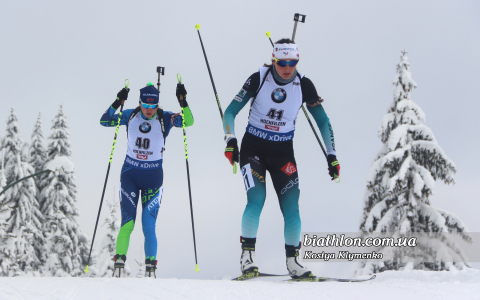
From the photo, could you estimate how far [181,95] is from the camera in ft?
25.1

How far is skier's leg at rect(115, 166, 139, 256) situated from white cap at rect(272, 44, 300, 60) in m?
3.01

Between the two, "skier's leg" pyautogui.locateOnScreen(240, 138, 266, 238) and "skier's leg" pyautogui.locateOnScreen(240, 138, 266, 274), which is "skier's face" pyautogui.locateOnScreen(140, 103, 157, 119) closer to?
"skier's leg" pyautogui.locateOnScreen(240, 138, 266, 238)

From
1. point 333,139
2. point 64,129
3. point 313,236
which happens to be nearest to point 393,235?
point 313,236

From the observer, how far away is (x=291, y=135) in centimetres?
616

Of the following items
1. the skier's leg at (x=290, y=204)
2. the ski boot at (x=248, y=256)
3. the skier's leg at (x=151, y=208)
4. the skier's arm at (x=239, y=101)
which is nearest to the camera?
the ski boot at (x=248, y=256)

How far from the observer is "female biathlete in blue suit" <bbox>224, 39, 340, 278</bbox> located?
5.81 metres

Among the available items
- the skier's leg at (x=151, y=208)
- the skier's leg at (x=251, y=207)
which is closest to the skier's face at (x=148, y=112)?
the skier's leg at (x=151, y=208)

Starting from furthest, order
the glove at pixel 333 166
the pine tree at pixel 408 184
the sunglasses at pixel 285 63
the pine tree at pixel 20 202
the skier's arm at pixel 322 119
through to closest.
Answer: the pine tree at pixel 20 202 → the pine tree at pixel 408 184 → the skier's arm at pixel 322 119 → the glove at pixel 333 166 → the sunglasses at pixel 285 63

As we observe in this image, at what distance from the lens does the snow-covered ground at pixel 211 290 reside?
4.16m

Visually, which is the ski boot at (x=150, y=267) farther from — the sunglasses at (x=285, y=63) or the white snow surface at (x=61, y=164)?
the white snow surface at (x=61, y=164)

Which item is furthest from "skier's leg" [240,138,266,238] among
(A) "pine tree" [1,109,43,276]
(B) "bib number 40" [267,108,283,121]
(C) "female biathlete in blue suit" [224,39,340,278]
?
(A) "pine tree" [1,109,43,276]

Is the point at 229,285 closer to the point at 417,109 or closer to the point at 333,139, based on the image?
the point at 333,139

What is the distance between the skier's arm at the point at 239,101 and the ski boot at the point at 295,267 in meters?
1.64

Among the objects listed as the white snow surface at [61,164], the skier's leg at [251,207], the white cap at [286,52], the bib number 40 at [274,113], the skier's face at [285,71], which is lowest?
the skier's leg at [251,207]
